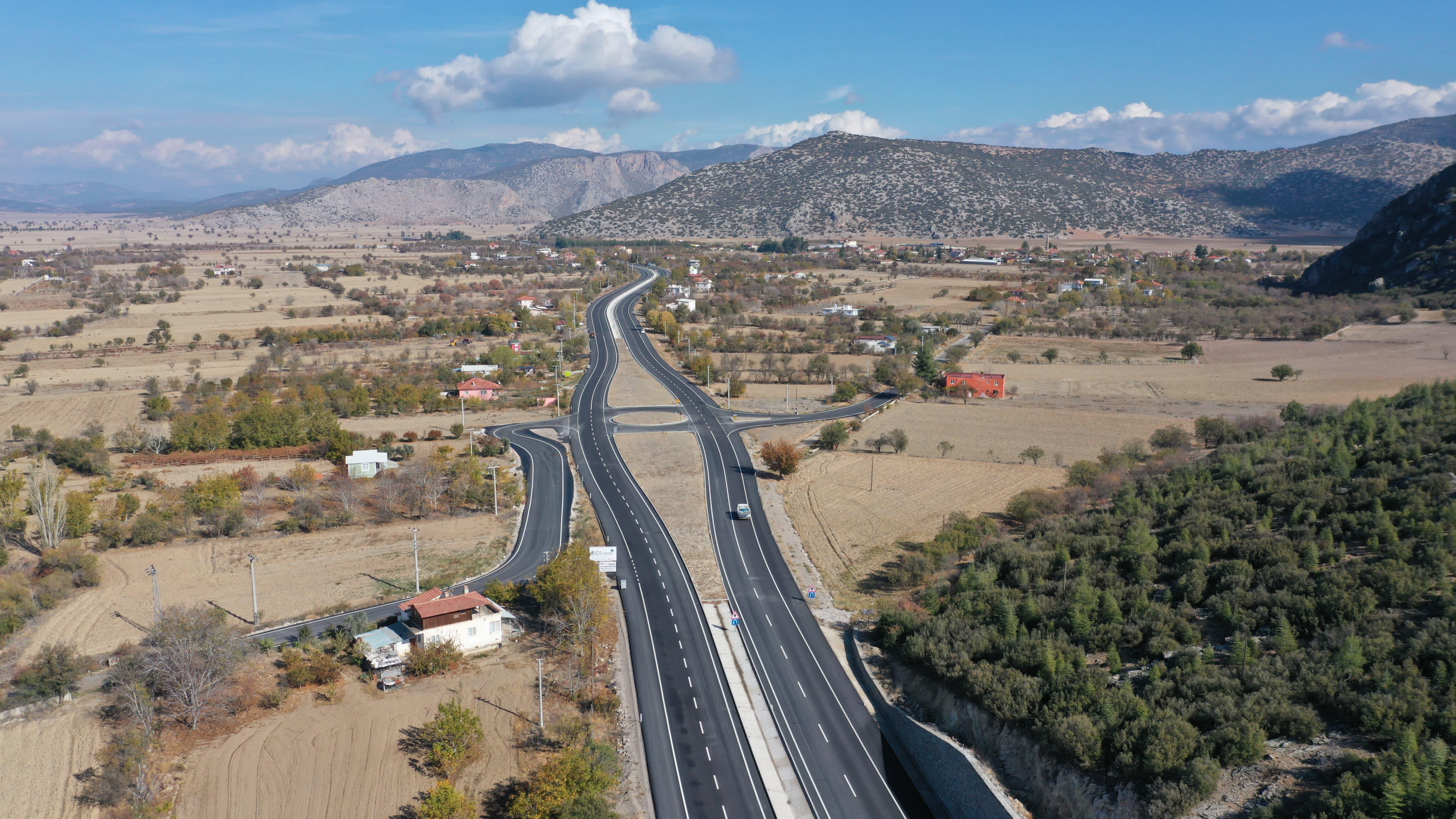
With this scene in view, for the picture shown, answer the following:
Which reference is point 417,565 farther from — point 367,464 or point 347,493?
point 367,464

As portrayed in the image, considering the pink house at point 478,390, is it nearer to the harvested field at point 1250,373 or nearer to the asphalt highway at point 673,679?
the asphalt highway at point 673,679

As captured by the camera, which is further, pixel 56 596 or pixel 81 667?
pixel 56 596

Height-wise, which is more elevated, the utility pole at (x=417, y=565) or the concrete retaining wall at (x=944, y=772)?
the utility pole at (x=417, y=565)

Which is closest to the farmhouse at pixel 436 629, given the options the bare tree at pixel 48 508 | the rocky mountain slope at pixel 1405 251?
the bare tree at pixel 48 508

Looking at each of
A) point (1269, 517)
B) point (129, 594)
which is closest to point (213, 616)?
point (129, 594)

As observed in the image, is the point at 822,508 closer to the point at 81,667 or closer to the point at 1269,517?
the point at 1269,517

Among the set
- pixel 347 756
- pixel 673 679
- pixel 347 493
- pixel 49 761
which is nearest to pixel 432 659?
pixel 347 756
